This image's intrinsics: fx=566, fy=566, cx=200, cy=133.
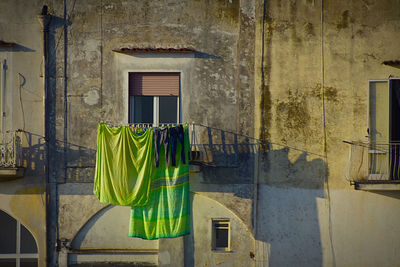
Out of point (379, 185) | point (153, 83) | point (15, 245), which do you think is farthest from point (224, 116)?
point (15, 245)

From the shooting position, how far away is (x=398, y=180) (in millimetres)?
11508

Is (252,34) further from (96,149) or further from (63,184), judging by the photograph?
(63,184)

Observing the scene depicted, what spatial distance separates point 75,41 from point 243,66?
3757 mm

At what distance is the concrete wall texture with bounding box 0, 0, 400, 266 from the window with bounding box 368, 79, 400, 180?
234mm

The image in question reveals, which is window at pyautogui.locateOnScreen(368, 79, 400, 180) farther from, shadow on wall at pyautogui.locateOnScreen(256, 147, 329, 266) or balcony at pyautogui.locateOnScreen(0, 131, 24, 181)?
balcony at pyautogui.locateOnScreen(0, 131, 24, 181)

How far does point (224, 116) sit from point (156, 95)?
62.1 inches

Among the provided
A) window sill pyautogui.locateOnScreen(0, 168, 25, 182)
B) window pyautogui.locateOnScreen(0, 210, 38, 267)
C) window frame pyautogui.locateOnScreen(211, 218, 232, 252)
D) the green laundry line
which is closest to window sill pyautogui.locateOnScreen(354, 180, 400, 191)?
window frame pyautogui.locateOnScreen(211, 218, 232, 252)

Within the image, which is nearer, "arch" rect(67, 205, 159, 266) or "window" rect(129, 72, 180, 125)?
"arch" rect(67, 205, 159, 266)

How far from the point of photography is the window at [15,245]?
13031 mm

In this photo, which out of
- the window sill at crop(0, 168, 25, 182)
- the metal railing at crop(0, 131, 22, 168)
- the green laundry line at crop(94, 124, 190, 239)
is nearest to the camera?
the green laundry line at crop(94, 124, 190, 239)

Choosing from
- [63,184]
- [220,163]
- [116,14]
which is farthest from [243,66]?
[63,184]

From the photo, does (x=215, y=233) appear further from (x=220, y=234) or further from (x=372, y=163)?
(x=372, y=163)

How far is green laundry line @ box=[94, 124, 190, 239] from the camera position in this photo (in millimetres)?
11414

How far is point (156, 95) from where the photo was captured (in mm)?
12492
